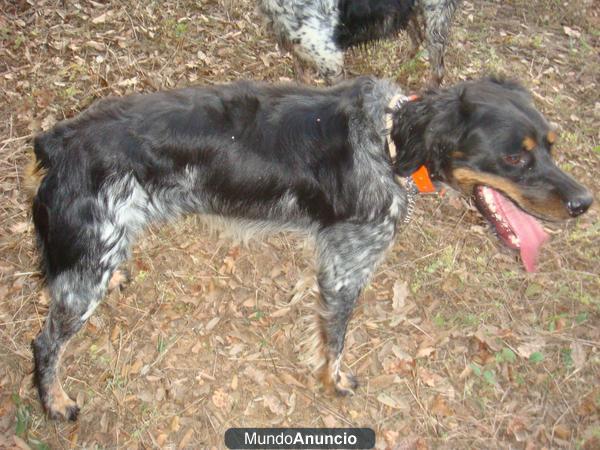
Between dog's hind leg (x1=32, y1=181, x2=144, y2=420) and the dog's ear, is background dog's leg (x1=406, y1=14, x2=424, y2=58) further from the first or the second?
dog's hind leg (x1=32, y1=181, x2=144, y2=420)

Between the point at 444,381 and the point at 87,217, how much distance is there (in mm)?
3107

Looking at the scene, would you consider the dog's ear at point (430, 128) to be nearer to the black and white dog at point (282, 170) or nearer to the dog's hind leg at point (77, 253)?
the black and white dog at point (282, 170)

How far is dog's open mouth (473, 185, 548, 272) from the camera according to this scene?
11.8 ft

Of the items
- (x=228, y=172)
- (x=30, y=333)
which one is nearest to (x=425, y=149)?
(x=228, y=172)

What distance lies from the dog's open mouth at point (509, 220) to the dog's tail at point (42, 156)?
2.74 meters

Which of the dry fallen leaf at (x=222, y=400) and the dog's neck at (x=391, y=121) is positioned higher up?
the dog's neck at (x=391, y=121)

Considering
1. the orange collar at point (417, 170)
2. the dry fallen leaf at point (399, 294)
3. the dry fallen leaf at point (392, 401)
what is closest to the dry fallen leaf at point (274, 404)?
the dry fallen leaf at point (392, 401)

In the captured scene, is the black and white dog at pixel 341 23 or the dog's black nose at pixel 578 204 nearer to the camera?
the dog's black nose at pixel 578 204

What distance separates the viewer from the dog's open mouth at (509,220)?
3584mm

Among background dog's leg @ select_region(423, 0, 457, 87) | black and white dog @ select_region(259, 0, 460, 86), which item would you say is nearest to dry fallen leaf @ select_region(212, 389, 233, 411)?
black and white dog @ select_region(259, 0, 460, 86)

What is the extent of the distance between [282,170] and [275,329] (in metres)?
1.70

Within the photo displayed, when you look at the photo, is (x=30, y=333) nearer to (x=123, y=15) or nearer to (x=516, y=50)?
(x=123, y=15)

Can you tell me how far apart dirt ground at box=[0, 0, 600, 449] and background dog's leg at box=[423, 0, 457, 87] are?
1675 mm

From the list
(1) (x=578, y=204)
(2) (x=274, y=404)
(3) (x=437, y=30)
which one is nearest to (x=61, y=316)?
(2) (x=274, y=404)
